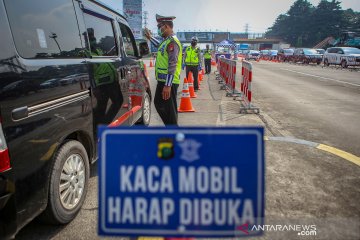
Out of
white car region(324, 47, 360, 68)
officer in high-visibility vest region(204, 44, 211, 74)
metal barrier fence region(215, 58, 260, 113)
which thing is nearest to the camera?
metal barrier fence region(215, 58, 260, 113)

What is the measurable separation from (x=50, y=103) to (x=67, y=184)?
773 millimetres

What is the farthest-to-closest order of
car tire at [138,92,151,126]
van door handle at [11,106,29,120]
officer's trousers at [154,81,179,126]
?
car tire at [138,92,151,126] → officer's trousers at [154,81,179,126] → van door handle at [11,106,29,120]

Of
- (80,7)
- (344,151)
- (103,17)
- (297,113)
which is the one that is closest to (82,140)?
(80,7)

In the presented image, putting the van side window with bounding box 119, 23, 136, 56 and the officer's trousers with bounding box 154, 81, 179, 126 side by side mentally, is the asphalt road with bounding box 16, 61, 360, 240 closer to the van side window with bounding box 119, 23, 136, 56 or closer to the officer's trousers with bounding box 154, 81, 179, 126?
the officer's trousers with bounding box 154, 81, 179, 126

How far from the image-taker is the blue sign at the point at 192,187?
1.72 metres

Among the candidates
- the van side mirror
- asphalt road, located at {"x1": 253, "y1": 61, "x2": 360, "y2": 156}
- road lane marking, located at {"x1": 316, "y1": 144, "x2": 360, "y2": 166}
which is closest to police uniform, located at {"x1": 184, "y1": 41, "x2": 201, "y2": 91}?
asphalt road, located at {"x1": 253, "y1": 61, "x2": 360, "y2": 156}

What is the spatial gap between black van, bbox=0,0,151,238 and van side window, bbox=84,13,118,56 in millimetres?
14

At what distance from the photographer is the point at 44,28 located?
284cm

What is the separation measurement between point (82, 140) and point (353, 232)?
2.67m

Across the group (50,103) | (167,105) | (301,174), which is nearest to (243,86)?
(167,105)

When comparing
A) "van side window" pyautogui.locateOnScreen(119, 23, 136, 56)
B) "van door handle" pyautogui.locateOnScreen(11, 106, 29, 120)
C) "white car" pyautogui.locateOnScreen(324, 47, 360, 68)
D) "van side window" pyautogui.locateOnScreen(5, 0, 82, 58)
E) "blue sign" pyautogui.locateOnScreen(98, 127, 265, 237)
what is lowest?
"white car" pyautogui.locateOnScreen(324, 47, 360, 68)

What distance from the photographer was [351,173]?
437cm

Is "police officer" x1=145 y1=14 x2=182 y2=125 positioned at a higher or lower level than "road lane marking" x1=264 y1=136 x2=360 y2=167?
higher

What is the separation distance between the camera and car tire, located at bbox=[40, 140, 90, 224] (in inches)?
111
